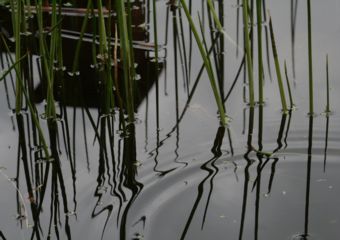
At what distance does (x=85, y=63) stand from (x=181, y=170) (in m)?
0.80

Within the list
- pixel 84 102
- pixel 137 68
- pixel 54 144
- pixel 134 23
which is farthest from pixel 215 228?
pixel 134 23

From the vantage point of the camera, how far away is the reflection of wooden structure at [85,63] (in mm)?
2152

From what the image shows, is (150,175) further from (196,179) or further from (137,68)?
(137,68)

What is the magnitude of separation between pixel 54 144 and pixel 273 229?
72 centimetres

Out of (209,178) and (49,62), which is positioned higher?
(49,62)

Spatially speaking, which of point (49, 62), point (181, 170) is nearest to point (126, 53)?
point (49, 62)

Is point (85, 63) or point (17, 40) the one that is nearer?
point (17, 40)

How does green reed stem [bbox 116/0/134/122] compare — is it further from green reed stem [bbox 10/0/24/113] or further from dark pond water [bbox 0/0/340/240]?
green reed stem [bbox 10/0/24/113]

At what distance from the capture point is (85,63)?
238 centimetres

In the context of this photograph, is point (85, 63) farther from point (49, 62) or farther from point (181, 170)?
point (181, 170)

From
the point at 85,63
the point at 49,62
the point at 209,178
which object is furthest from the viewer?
the point at 85,63

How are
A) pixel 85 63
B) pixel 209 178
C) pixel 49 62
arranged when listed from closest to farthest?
pixel 209 178 → pixel 49 62 → pixel 85 63

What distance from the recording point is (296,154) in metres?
1.78

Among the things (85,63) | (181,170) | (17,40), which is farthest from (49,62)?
(85,63)
